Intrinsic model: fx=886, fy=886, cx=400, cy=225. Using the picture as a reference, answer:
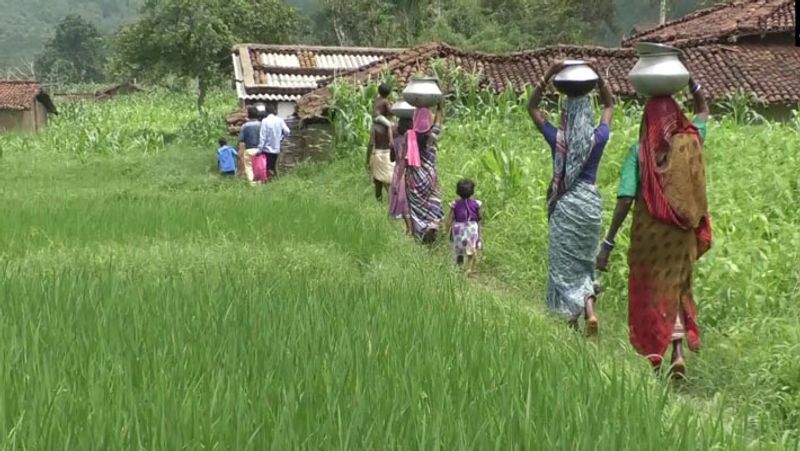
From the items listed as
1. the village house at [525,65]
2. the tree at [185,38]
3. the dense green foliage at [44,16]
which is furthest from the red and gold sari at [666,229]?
the dense green foliage at [44,16]

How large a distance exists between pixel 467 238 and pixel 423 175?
3.52 feet

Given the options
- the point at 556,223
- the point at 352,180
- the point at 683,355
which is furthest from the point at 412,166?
the point at 352,180

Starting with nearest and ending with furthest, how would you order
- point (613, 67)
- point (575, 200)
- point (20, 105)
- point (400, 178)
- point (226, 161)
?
point (575, 200)
point (400, 178)
point (226, 161)
point (613, 67)
point (20, 105)

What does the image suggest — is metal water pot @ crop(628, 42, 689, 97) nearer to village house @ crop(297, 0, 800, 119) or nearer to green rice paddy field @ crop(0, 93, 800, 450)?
green rice paddy field @ crop(0, 93, 800, 450)

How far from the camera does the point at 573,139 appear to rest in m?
4.61

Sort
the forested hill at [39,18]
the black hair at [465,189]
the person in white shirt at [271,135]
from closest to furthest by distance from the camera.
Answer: the black hair at [465,189], the person in white shirt at [271,135], the forested hill at [39,18]

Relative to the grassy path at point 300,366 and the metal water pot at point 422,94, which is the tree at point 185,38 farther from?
the grassy path at point 300,366

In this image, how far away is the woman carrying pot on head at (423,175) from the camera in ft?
23.7

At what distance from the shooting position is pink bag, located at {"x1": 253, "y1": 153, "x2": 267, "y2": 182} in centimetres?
1230

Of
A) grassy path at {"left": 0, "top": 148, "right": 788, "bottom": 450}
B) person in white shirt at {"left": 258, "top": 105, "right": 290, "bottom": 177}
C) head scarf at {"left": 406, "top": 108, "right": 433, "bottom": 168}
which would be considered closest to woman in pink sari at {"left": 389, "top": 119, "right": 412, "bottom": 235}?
head scarf at {"left": 406, "top": 108, "right": 433, "bottom": 168}

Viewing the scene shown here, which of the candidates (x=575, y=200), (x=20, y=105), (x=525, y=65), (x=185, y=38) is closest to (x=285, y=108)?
(x=525, y=65)

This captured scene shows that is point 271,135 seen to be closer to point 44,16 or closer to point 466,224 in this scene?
point 466,224

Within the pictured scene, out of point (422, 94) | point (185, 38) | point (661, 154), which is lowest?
point (661, 154)

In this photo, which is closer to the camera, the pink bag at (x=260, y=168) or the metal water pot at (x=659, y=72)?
the metal water pot at (x=659, y=72)
